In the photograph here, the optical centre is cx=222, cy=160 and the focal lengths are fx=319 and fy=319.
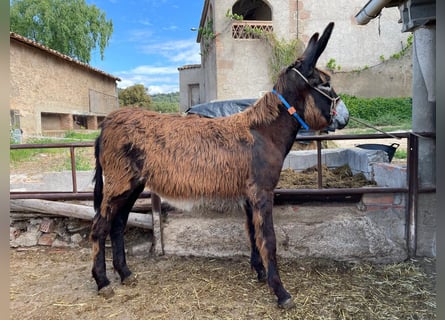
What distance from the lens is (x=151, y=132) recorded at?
2688 mm

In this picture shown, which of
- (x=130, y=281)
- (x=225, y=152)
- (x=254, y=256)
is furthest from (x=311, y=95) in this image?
(x=130, y=281)

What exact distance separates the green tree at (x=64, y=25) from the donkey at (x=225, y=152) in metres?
24.2

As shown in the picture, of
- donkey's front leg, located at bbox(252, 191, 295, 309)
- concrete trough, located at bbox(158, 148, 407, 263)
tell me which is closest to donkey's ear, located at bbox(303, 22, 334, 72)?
donkey's front leg, located at bbox(252, 191, 295, 309)

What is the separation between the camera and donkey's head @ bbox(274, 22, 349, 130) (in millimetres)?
2557

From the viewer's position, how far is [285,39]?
15438mm

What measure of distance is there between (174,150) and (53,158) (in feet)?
26.8

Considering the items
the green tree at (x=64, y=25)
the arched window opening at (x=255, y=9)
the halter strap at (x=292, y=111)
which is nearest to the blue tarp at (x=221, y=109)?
the halter strap at (x=292, y=111)

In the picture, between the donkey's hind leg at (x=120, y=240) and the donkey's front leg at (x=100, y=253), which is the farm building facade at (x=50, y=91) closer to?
the donkey's hind leg at (x=120, y=240)

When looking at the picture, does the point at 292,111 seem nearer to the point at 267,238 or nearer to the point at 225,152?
the point at 225,152

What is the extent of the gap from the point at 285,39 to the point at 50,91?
12001 mm

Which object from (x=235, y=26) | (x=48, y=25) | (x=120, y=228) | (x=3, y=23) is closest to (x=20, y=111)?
(x=235, y=26)

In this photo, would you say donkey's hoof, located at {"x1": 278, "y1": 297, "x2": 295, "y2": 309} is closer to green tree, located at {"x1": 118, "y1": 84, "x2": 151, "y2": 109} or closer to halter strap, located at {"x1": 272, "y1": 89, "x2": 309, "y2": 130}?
halter strap, located at {"x1": 272, "y1": 89, "x2": 309, "y2": 130}

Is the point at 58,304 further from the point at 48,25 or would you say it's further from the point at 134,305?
the point at 48,25

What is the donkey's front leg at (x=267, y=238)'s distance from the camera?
2.51 m
